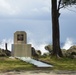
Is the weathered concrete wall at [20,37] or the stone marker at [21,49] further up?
the weathered concrete wall at [20,37]

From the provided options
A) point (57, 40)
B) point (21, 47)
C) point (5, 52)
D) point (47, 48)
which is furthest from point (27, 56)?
point (47, 48)

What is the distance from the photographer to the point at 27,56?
28.3 meters

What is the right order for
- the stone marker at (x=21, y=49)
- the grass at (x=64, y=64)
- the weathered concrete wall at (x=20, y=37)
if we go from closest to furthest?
1. the grass at (x=64, y=64)
2. the stone marker at (x=21, y=49)
3. the weathered concrete wall at (x=20, y=37)

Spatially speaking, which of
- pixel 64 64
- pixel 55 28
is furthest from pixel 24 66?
pixel 55 28

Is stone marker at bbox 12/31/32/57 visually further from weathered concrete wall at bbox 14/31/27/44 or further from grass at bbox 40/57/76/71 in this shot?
grass at bbox 40/57/76/71

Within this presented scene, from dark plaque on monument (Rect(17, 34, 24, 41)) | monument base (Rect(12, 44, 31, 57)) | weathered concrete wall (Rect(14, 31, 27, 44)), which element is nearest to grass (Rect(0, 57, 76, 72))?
monument base (Rect(12, 44, 31, 57))

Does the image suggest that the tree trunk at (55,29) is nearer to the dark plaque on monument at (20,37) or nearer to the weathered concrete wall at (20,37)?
the weathered concrete wall at (20,37)

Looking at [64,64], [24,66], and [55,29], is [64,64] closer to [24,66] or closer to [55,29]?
[24,66]

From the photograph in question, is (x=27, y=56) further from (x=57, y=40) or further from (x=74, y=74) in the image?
(x=74, y=74)

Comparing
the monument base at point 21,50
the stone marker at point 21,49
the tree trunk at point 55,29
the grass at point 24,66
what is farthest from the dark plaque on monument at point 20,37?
the grass at point 24,66

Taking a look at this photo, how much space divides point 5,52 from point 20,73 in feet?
53.7

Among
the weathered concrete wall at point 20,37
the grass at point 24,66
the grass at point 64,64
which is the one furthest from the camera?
the weathered concrete wall at point 20,37

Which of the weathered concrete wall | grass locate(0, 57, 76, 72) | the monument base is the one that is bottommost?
grass locate(0, 57, 76, 72)

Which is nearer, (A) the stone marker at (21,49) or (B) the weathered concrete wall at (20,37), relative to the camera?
(A) the stone marker at (21,49)
